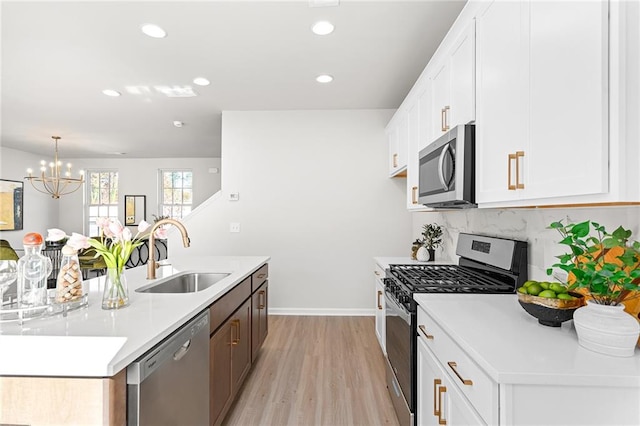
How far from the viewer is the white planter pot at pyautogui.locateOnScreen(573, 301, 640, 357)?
0.96m

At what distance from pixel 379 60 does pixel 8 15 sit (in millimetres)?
2669

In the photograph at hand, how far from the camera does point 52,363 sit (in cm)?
99

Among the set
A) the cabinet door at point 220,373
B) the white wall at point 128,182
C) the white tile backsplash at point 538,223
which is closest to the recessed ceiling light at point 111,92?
the cabinet door at point 220,373

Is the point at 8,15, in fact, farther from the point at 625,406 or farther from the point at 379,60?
the point at 625,406

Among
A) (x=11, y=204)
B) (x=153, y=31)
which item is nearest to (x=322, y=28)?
(x=153, y=31)

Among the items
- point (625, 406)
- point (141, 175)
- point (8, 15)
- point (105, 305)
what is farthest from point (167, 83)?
point (141, 175)

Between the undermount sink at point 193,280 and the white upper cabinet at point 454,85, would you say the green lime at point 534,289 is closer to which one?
the white upper cabinet at point 454,85

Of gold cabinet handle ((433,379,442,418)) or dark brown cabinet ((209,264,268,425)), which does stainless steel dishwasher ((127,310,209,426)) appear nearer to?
dark brown cabinet ((209,264,268,425))

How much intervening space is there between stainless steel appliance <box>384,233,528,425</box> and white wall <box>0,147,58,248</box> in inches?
311

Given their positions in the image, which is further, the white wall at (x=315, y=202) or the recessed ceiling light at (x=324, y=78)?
the white wall at (x=315, y=202)

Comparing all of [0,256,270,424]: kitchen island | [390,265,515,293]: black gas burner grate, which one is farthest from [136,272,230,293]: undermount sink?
[390,265,515,293]: black gas burner grate

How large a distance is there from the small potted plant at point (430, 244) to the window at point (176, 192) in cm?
625

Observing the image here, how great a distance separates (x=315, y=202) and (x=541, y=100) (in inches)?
129

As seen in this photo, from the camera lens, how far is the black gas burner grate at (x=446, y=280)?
5.71 ft
